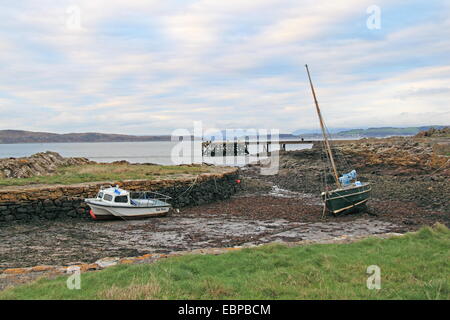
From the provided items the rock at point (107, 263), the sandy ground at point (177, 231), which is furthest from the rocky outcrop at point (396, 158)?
the rock at point (107, 263)

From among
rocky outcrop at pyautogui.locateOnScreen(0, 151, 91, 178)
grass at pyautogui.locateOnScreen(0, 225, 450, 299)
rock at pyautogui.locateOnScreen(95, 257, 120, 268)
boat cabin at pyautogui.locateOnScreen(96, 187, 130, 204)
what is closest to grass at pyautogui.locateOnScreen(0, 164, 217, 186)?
rocky outcrop at pyautogui.locateOnScreen(0, 151, 91, 178)

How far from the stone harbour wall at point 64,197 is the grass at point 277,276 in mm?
15278

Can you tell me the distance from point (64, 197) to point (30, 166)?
954 cm

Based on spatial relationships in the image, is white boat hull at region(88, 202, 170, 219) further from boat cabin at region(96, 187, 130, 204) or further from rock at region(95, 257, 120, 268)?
rock at region(95, 257, 120, 268)

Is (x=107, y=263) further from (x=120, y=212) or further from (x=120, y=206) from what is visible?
(x=120, y=212)

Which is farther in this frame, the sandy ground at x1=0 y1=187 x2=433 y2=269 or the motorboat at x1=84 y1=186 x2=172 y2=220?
the motorboat at x1=84 y1=186 x2=172 y2=220

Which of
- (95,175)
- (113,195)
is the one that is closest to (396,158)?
(95,175)

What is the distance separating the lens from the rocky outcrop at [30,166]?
29.1 meters

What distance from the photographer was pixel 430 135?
2419 inches

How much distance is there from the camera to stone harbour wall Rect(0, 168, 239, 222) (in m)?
22.3

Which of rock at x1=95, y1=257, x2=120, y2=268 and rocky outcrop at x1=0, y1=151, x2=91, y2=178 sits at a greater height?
rocky outcrop at x1=0, y1=151, x2=91, y2=178

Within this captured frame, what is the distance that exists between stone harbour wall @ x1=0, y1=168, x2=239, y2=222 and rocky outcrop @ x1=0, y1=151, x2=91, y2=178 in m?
6.00

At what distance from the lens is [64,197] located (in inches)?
935

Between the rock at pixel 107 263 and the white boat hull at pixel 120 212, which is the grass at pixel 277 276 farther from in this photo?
the white boat hull at pixel 120 212
